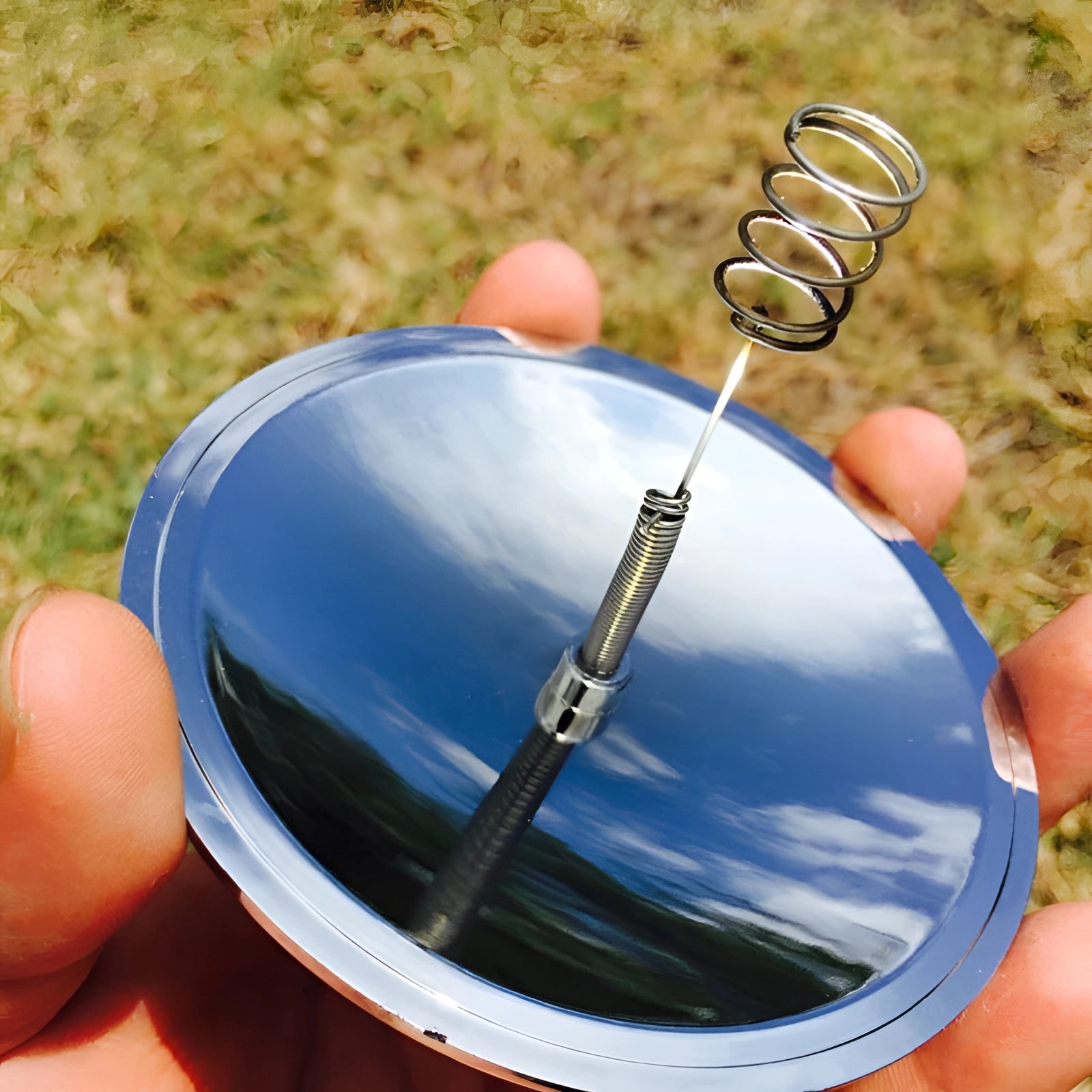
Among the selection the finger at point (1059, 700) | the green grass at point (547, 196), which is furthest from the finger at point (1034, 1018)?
the green grass at point (547, 196)

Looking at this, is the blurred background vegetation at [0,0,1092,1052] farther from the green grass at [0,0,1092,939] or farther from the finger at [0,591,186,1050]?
the finger at [0,591,186,1050]

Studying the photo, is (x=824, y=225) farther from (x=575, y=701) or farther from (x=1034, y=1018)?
(x=1034, y=1018)

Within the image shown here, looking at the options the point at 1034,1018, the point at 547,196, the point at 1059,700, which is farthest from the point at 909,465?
the point at 547,196

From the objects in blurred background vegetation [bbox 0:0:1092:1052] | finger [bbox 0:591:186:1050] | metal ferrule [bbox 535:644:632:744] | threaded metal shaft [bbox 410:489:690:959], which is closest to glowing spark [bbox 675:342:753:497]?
threaded metal shaft [bbox 410:489:690:959]

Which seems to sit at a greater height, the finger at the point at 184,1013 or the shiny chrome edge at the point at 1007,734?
the shiny chrome edge at the point at 1007,734

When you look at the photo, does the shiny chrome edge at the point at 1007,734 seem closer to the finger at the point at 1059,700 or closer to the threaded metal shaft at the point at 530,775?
the finger at the point at 1059,700

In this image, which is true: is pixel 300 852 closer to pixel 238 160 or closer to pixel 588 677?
pixel 588 677
